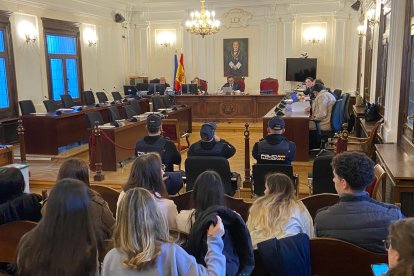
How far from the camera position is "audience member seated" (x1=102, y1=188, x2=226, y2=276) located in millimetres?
1794

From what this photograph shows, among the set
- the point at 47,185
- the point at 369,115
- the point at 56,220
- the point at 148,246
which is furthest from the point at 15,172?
the point at 369,115

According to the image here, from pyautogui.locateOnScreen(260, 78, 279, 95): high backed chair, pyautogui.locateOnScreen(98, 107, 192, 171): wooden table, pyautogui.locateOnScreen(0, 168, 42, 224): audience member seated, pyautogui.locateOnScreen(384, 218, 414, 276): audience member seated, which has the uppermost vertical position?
pyautogui.locateOnScreen(260, 78, 279, 95): high backed chair

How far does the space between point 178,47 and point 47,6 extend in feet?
17.2

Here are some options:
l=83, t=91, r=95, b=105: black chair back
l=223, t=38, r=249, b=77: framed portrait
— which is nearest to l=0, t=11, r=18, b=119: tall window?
l=83, t=91, r=95, b=105: black chair back

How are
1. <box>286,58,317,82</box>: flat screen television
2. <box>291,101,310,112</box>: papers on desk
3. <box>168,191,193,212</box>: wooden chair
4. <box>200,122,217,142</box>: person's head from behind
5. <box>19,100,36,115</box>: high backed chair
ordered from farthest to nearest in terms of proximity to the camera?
1. <box>286,58,317,82</box>: flat screen television
2. <box>19,100,36,115</box>: high backed chair
3. <box>291,101,310,112</box>: papers on desk
4. <box>200,122,217,142</box>: person's head from behind
5. <box>168,191,193,212</box>: wooden chair

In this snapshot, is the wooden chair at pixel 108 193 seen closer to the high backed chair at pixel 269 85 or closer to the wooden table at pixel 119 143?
the wooden table at pixel 119 143

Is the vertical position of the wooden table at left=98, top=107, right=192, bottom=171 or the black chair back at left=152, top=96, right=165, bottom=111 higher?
the black chair back at left=152, top=96, right=165, bottom=111

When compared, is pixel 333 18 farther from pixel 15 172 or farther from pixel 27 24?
pixel 15 172

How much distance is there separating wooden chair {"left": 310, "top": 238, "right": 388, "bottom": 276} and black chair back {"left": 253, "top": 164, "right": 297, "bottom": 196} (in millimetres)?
2161

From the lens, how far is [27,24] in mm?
10445

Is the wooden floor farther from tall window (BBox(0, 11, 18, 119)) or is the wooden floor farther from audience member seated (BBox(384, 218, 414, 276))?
audience member seated (BBox(384, 218, 414, 276))

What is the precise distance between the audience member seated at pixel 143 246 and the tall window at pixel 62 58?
10273 mm

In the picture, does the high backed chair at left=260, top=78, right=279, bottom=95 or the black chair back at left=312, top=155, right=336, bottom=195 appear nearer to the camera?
the black chair back at left=312, top=155, right=336, bottom=195

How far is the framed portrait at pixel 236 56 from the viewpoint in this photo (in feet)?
47.5
